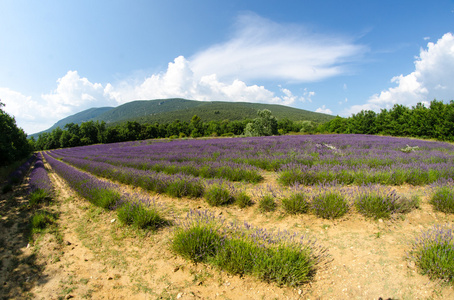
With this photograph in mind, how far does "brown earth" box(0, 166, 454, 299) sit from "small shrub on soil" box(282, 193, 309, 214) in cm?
14

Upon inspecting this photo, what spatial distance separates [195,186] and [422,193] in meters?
5.34

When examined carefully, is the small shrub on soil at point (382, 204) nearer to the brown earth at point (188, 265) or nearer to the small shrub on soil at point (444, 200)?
the brown earth at point (188, 265)

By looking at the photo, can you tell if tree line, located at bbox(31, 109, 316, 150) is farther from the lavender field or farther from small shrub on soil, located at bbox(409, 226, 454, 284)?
small shrub on soil, located at bbox(409, 226, 454, 284)

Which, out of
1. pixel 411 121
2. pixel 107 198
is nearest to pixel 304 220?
pixel 107 198

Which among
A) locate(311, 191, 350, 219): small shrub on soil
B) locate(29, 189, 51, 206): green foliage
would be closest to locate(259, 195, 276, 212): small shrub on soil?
locate(311, 191, 350, 219): small shrub on soil

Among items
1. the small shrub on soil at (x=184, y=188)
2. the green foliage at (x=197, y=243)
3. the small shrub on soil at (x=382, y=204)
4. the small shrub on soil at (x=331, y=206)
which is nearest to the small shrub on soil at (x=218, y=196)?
the small shrub on soil at (x=184, y=188)

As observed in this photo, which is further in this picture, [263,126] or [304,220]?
[263,126]

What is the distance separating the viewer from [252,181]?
581 cm

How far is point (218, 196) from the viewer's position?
4.50m

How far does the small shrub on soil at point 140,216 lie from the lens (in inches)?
146

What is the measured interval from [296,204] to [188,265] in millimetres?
2197

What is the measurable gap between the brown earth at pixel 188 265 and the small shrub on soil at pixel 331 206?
0.12 m

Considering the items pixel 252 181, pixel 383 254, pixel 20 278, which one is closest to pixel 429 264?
pixel 383 254

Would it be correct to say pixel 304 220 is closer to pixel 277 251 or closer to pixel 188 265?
pixel 277 251
